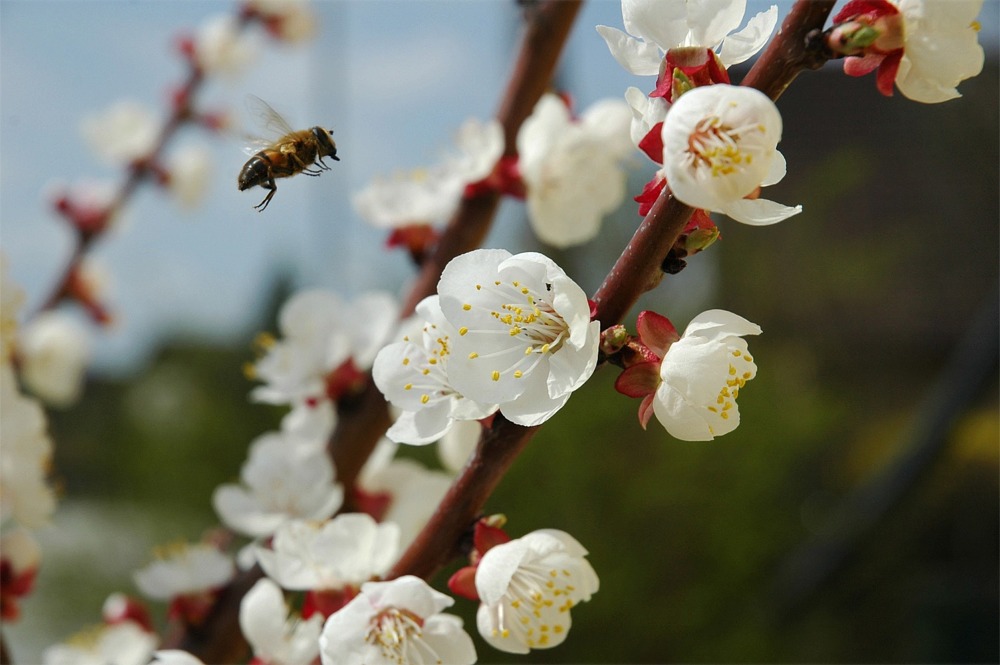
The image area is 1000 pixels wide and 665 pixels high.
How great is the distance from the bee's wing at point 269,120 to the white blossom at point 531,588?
25 centimetres

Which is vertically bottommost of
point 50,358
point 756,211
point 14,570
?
point 50,358

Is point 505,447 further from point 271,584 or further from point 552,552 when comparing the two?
point 271,584

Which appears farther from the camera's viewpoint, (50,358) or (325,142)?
(50,358)

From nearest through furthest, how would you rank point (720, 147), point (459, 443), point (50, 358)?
point (720, 147) → point (459, 443) → point (50, 358)

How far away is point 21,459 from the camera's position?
45 centimetres

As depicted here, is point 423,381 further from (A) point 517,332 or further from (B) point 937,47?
(B) point 937,47

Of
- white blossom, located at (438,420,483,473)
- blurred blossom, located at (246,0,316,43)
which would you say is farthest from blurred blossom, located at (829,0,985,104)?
blurred blossom, located at (246,0,316,43)

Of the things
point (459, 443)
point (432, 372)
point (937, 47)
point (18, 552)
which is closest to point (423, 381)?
point (432, 372)

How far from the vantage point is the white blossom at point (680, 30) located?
0.28 meters

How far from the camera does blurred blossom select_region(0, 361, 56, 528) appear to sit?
448 mm

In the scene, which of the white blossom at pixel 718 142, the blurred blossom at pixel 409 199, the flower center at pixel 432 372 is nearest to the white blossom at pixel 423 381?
the flower center at pixel 432 372

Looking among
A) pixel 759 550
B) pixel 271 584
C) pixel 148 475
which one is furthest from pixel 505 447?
pixel 148 475

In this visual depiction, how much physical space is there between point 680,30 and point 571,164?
0.26m

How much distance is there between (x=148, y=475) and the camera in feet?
6.59
